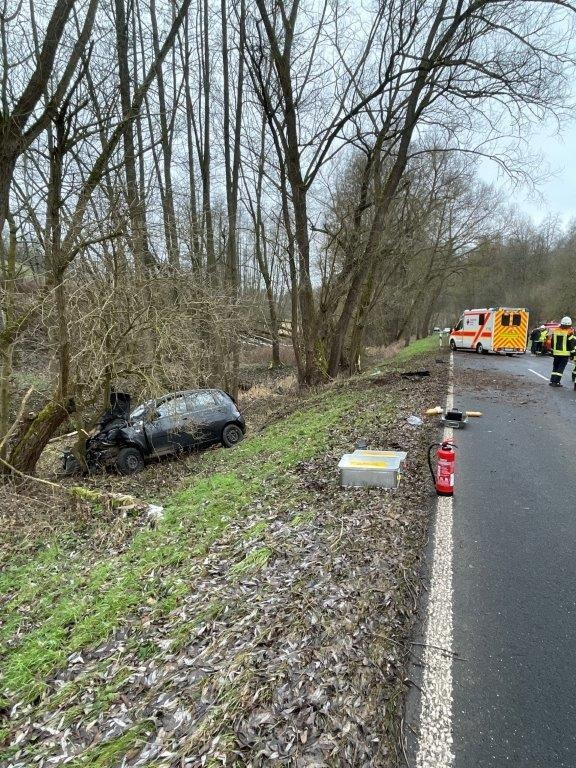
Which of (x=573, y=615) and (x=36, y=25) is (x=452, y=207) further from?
(x=573, y=615)

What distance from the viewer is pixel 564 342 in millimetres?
12375

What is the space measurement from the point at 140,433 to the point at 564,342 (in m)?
11.5

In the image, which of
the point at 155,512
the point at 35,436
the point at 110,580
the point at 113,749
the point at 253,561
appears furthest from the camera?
the point at 35,436

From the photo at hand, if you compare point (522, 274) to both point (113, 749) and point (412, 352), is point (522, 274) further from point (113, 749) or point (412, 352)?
point (113, 749)

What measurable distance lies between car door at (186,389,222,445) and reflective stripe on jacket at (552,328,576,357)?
9523 mm

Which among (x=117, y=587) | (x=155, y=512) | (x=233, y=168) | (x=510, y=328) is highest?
(x=233, y=168)

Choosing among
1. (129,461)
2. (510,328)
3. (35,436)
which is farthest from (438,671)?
(510,328)

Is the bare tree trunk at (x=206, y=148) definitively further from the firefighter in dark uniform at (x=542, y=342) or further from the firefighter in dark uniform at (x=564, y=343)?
the firefighter in dark uniform at (x=542, y=342)

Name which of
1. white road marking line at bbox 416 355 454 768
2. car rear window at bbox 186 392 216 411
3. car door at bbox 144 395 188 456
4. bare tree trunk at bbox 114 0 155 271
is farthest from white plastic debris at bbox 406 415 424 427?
bare tree trunk at bbox 114 0 155 271

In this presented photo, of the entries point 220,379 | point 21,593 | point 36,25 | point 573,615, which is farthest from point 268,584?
point 220,379

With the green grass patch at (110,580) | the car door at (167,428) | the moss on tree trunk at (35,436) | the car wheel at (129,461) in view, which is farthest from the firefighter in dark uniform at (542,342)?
the moss on tree trunk at (35,436)

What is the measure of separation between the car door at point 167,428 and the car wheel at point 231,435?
1.26 meters

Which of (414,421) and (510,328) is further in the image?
(510,328)

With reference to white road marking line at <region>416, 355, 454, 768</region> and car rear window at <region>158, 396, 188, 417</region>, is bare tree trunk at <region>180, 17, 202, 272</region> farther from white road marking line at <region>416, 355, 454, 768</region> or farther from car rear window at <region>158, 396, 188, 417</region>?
white road marking line at <region>416, 355, 454, 768</region>
